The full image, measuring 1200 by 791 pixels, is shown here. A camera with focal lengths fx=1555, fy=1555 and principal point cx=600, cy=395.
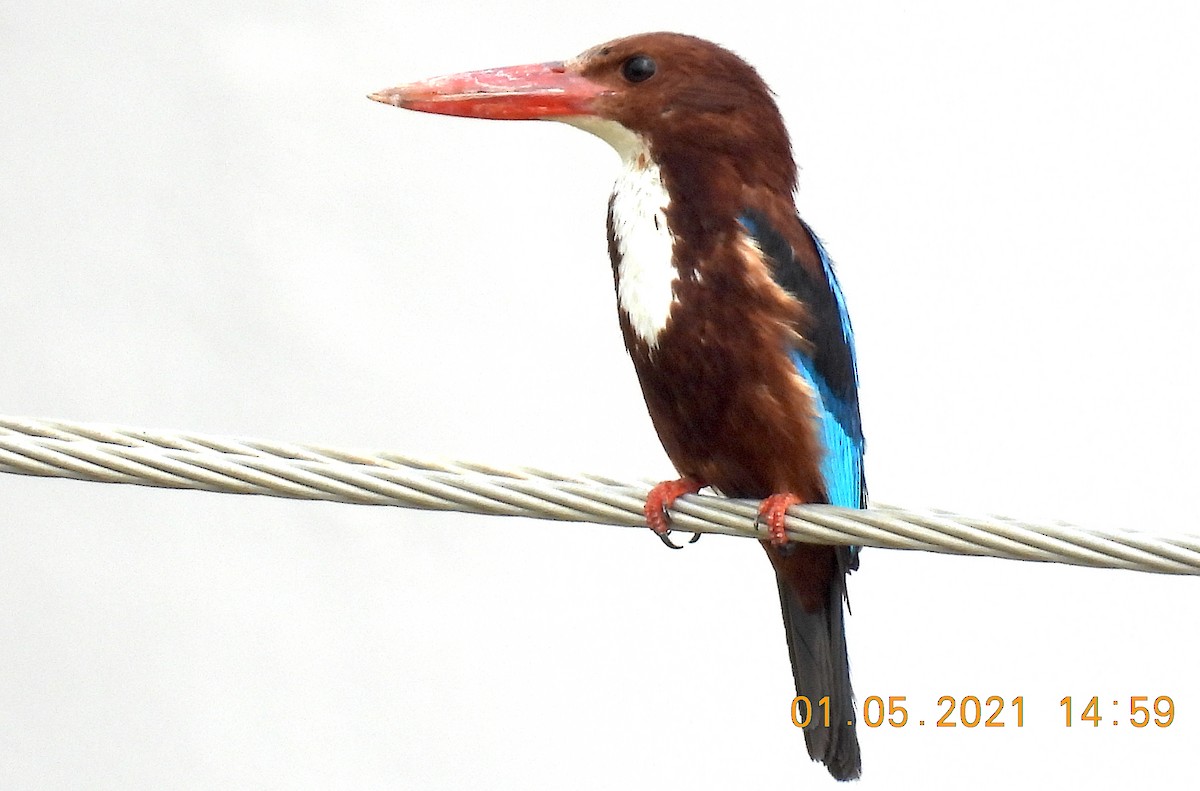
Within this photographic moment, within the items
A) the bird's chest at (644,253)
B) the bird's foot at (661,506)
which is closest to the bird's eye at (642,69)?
the bird's chest at (644,253)

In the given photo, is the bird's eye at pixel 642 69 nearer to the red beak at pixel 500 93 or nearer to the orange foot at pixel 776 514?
the red beak at pixel 500 93

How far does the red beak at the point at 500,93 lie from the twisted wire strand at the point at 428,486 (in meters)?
0.81

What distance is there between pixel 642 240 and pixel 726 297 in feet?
0.53

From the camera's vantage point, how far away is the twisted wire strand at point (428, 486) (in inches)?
63.3

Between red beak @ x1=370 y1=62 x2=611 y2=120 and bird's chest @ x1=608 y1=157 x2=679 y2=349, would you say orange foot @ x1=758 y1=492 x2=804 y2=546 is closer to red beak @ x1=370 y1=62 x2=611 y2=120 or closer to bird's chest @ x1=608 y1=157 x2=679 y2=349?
bird's chest @ x1=608 y1=157 x2=679 y2=349

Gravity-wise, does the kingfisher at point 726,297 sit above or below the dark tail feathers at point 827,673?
above

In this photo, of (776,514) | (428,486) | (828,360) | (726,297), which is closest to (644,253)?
(726,297)

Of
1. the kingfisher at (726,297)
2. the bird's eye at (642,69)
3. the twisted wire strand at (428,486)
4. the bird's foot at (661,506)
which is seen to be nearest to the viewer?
the twisted wire strand at (428,486)

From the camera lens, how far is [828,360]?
2299 mm

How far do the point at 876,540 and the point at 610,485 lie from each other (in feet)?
1.11

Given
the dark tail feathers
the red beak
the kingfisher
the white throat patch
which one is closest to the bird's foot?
the kingfisher

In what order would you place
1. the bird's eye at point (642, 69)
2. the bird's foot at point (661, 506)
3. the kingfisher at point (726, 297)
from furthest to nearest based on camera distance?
1. the bird's eye at point (642, 69)
2. the kingfisher at point (726, 297)
3. the bird's foot at point (661, 506)

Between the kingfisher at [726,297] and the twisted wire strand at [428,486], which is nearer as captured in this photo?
the twisted wire strand at [428,486]

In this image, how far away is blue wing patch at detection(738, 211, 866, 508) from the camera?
2246 mm
